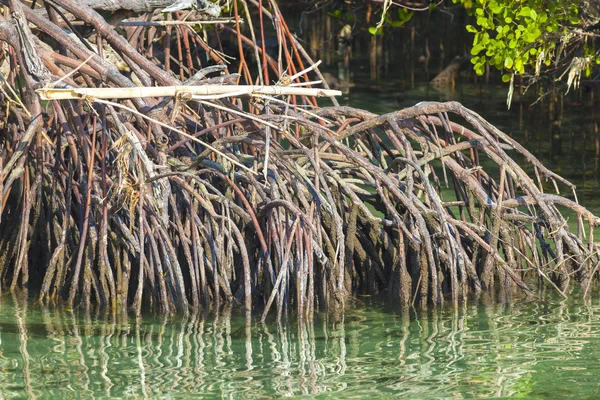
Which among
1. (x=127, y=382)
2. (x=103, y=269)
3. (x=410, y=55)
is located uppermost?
(x=410, y=55)

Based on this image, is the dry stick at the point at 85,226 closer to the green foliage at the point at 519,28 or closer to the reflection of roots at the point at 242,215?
the reflection of roots at the point at 242,215

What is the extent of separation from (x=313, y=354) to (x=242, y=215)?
1102 millimetres

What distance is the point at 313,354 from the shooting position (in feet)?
18.2

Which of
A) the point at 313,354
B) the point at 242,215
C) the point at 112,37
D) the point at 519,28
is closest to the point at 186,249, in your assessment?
the point at 242,215

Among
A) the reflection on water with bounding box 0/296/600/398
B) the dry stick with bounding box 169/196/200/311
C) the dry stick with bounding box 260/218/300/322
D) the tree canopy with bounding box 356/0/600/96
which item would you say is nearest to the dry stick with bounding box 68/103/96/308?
the reflection on water with bounding box 0/296/600/398

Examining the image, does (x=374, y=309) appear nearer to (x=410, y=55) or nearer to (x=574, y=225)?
(x=574, y=225)

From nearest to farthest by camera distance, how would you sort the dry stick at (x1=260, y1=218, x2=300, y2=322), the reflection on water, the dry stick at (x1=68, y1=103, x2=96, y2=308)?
1. the reflection on water
2. the dry stick at (x1=260, y1=218, x2=300, y2=322)
3. the dry stick at (x1=68, y1=103, x2=96, y2=308)

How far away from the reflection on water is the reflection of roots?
0.24 metres

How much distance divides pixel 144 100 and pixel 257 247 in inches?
42.9

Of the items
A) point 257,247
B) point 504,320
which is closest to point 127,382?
point 257,247

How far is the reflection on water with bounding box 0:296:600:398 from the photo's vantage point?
497 centimetres

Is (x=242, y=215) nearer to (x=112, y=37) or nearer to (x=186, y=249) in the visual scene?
(x=186, y=249)

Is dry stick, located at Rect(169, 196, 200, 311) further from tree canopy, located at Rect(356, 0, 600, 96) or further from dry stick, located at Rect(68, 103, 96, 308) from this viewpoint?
tree canopy, located at Rect(356, 0, 600, 96)

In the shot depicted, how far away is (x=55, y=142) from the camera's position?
6629 millimetres
